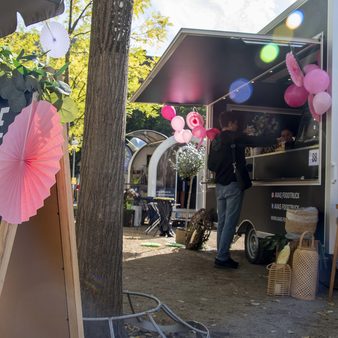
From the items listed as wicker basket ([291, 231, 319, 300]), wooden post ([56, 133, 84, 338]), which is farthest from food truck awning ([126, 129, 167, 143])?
wooden post ([56, 133, 84, 338])

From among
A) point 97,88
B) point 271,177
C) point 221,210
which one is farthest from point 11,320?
point 271,177

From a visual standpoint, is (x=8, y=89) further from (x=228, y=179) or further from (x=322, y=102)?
(x=228, y=179)

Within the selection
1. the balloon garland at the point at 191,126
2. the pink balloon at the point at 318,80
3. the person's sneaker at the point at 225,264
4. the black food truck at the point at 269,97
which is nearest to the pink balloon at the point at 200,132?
the balloon garland at the point at 191,126

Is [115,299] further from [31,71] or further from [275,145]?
[275,145]

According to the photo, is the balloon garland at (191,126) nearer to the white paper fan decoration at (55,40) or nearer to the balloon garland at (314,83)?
the balloon garland at (314,83)

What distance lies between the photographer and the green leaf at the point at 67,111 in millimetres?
2418

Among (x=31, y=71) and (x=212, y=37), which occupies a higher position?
(x=212, y=37)

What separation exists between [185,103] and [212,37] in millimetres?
4423

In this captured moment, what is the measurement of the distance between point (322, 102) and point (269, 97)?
2.86 metres

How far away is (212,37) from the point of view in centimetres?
539

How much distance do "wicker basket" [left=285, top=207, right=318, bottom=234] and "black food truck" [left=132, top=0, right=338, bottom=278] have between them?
0.53 ft

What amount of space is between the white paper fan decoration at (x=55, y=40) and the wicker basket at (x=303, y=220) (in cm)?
335

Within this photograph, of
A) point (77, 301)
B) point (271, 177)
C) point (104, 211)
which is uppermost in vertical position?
point (271, 177)

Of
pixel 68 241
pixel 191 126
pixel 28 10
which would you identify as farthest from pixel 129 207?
pixel 68 241
